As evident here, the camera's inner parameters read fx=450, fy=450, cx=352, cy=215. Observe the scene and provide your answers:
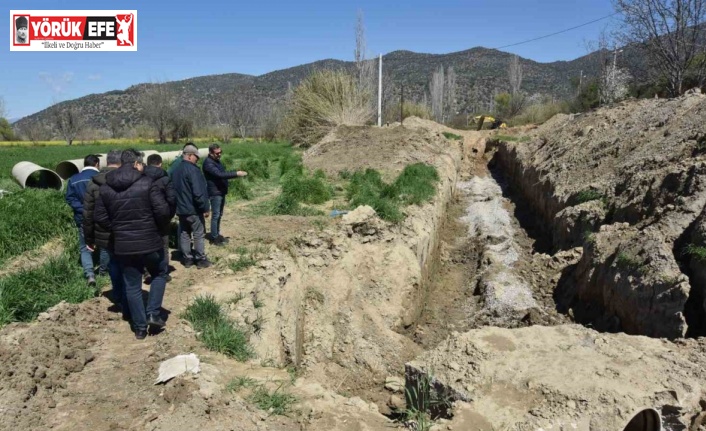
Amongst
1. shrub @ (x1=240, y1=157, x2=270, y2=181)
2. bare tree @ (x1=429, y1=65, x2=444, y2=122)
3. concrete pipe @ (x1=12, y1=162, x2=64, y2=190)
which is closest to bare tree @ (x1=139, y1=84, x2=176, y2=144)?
bare tree @ (x1=429, y1=65, x2=444, y2=122)

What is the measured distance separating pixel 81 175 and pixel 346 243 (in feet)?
13.1

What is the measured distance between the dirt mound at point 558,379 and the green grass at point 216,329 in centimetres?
177

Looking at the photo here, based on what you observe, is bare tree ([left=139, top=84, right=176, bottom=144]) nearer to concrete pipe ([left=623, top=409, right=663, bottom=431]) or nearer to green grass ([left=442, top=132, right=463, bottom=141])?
green grass ([left=442, top=132, right=463, bottom=141])

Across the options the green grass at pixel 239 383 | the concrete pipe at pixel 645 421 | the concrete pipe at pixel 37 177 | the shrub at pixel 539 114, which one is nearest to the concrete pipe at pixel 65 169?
the concrete pipe at pixel 37 177

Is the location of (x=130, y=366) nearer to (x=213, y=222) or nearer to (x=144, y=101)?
(x=213, y=222)

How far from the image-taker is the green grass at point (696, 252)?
19.3ft

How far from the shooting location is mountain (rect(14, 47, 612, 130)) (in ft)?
273

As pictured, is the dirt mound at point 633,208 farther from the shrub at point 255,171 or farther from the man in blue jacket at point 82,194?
the shrub at point 255,171

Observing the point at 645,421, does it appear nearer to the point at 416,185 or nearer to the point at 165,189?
the point at 165,189

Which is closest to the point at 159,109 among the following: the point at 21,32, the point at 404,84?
the point at 21,32

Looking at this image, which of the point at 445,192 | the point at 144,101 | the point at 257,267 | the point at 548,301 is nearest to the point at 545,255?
the point at 548,301

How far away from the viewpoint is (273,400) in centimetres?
368

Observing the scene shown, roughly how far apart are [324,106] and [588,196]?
16.1 m

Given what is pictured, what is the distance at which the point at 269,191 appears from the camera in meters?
11.7
